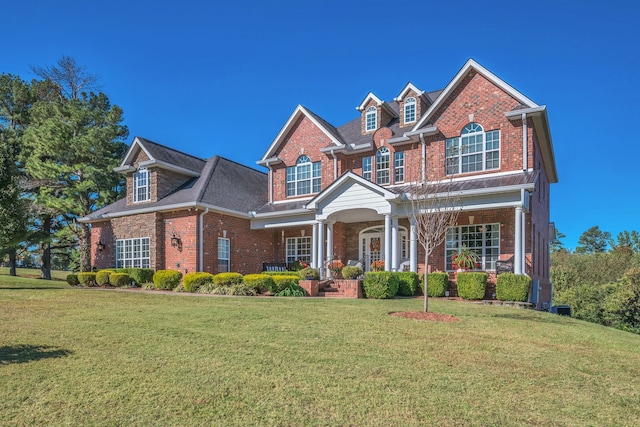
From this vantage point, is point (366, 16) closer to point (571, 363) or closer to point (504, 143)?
point (504, 143)

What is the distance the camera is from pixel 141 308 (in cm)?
1089

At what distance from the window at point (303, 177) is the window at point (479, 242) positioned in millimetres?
7027

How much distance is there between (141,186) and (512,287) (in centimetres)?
1781

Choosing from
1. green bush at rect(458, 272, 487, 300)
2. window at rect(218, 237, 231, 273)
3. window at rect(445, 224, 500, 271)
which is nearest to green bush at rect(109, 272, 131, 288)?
window at rect(218, 237, 231, 273)

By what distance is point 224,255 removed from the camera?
20.3 meters

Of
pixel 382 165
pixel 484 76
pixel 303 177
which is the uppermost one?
pixel 484 76

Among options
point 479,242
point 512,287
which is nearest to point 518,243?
point 512,287

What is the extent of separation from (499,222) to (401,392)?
12.9m

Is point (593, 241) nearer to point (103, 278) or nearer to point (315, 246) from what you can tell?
point (315, 246)

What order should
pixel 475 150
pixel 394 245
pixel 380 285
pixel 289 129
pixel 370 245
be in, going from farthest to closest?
1. pixel 289 129
2. pixel 370 245
3. pixel 475 150
4. pixel 394 245
5. pixel 380 285

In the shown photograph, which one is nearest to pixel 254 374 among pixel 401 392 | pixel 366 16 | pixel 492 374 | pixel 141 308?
pixel 401 392

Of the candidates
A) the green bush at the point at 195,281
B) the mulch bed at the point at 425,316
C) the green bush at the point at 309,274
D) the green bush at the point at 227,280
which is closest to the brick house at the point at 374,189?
the green bush at the point at 309,274

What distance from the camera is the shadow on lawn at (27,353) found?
233 inches

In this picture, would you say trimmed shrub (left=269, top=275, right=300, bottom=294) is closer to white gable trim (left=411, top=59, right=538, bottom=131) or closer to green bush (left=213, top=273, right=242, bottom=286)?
green bush (left=213, top=273, right=242, bottom=286)
